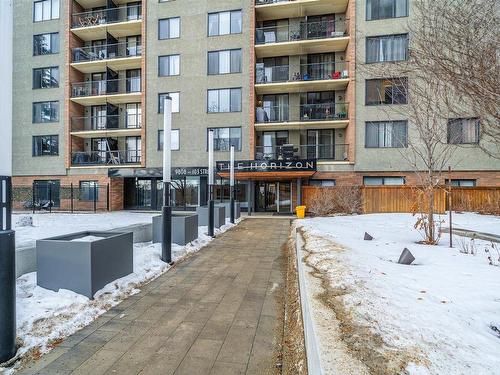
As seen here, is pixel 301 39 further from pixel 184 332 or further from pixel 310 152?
pixel 184 332

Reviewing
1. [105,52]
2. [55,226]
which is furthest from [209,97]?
[55,226]

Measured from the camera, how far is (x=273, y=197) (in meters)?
21.6

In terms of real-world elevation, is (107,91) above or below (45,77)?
below

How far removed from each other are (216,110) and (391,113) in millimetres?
11881

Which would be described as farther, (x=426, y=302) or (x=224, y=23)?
(x=224, y=23)

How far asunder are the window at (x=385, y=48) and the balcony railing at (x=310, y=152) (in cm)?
594

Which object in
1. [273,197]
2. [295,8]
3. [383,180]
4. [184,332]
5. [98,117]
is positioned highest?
[295,8]

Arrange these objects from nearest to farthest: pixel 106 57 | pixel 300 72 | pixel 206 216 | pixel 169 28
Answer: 1. pixel 206 216
2. pixel 300 72
3. pixel 169 28
4. pixel 106 57

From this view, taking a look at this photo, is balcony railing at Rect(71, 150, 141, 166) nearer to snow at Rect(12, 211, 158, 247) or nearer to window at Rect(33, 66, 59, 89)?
window at Rect(33, 66, 59, 89)

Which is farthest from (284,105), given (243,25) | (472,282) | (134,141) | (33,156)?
(33,156)

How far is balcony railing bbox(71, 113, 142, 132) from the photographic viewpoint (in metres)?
24.0

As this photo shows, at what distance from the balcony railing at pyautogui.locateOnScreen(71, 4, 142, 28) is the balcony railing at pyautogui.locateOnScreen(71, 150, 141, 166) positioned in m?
10.4

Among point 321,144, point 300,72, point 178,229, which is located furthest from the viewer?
point 300,72

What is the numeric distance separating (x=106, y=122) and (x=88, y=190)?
5.60m
